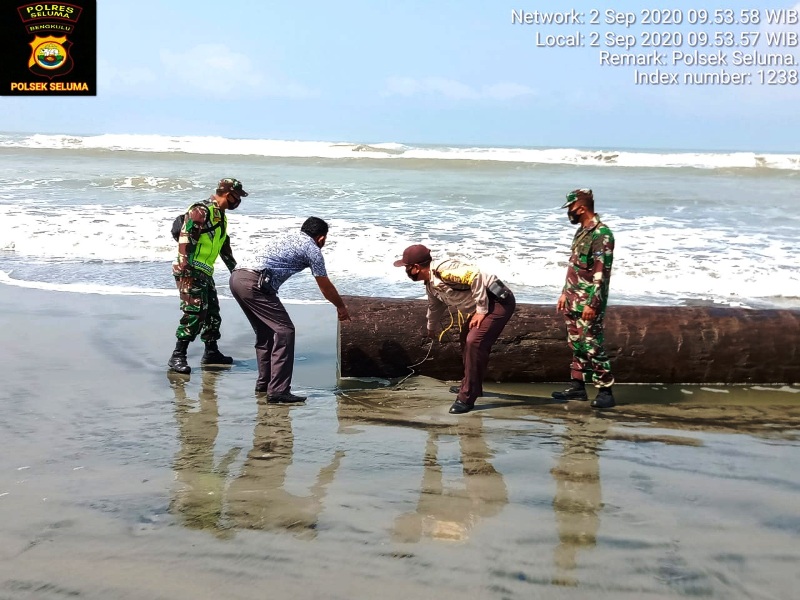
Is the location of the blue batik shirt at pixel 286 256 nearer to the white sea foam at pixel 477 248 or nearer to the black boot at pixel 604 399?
the black boot at pixel 604 399

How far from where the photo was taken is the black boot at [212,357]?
736 centimetres

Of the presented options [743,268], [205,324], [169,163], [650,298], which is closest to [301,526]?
[205,324]

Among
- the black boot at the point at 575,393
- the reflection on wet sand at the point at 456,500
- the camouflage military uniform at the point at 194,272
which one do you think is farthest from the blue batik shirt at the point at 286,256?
the black boot at the point at 575,393

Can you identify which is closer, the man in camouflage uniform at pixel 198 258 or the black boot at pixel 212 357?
the man in camouflage uniform at pixel 198 258

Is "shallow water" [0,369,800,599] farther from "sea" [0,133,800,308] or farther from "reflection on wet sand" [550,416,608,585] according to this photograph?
"sea" [0,133,800,308]

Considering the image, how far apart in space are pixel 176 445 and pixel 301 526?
1533 millimetres

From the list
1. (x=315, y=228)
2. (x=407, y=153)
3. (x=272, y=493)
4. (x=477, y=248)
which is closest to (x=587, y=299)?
(x=315, y=228)

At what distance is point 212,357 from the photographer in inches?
290

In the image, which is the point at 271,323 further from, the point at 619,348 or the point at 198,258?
the point at 619,348

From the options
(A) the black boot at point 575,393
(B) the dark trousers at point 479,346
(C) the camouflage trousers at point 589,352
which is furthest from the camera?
(A) the black boot at point 575,393

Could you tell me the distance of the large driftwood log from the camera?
264 inches

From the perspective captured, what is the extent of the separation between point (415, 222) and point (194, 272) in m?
9.18

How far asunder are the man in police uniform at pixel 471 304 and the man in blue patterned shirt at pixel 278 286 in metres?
0.67

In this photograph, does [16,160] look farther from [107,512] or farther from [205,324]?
[107,512]
